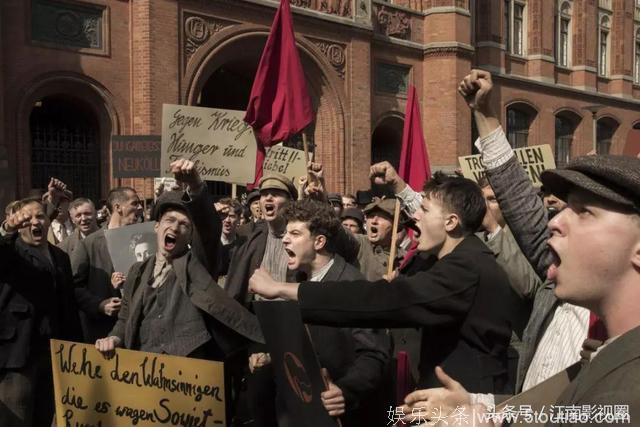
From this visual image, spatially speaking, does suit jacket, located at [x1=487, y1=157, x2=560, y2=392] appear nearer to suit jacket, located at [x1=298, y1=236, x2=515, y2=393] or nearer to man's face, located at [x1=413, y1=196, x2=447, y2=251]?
suit jacket, located at [x1=298, y1=236, x2=515, y2=393]

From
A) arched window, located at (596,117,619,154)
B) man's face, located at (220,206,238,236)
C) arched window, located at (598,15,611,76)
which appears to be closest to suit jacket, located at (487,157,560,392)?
man's face, located at (220,206,238,236)

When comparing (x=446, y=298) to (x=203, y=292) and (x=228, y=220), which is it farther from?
(x=228, y=220)

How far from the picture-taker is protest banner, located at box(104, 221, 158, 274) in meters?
5.24

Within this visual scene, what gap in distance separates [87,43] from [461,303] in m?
13.2

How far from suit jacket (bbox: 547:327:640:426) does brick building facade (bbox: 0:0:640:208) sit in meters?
4.15

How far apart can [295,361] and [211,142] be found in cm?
553

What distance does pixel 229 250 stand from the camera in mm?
6191

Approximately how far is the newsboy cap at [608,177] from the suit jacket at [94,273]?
4609mm

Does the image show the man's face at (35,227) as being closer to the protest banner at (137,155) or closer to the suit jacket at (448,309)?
the suit jacket at (448,309)

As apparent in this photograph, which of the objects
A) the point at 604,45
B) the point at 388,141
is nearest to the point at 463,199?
the point at 388,141

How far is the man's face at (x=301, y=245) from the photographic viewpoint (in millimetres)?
3510

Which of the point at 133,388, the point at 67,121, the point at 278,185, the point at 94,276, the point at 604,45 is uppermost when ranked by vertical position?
the point at 604,45

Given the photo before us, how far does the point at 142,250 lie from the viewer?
5.27 meters

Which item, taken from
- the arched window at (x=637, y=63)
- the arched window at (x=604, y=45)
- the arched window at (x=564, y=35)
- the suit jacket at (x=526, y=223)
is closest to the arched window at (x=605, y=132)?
the arched window at (x=604, y=45)
